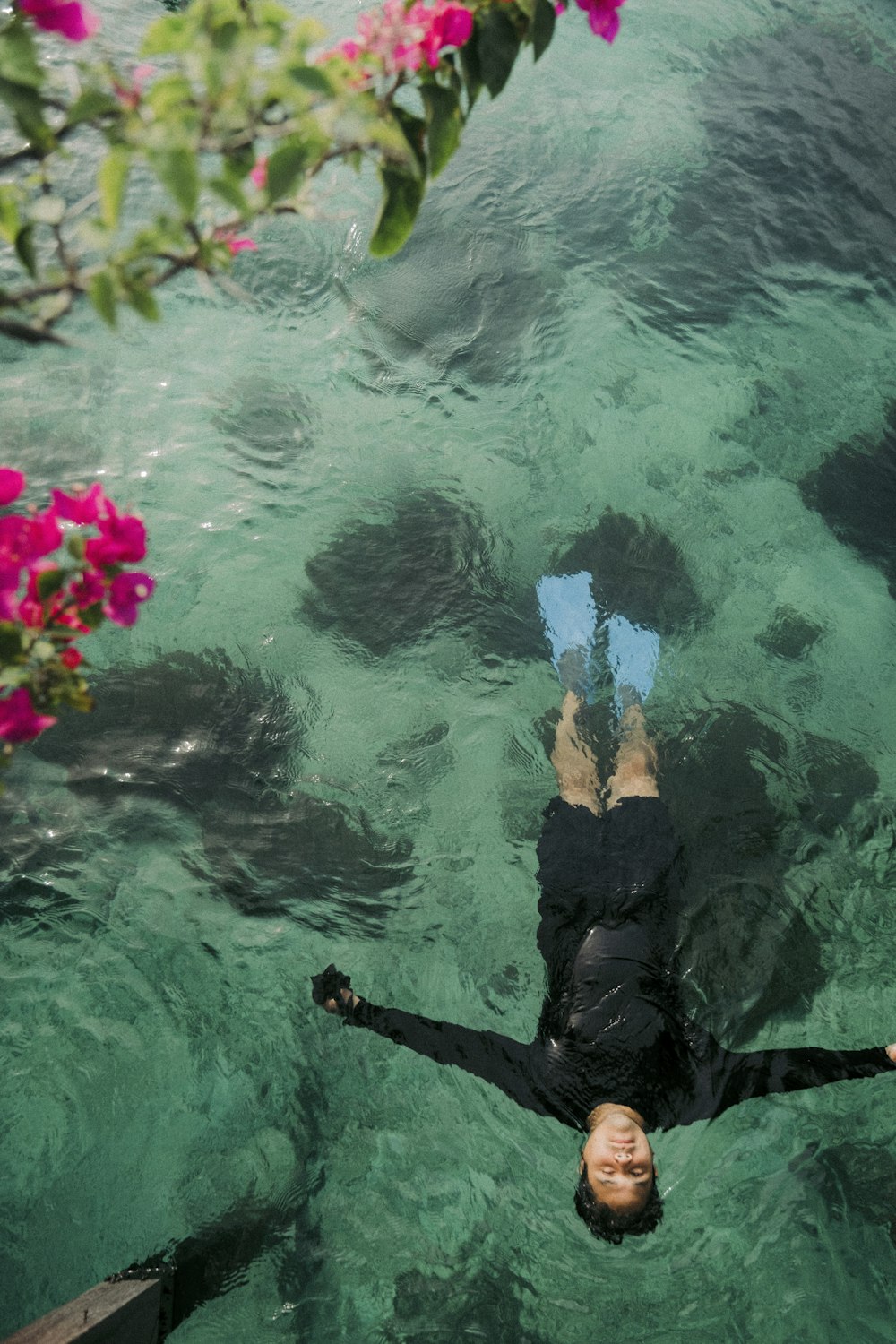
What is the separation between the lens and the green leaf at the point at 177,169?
128 cm

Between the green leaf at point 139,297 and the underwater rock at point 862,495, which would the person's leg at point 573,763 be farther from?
the green leaf at point 139,297

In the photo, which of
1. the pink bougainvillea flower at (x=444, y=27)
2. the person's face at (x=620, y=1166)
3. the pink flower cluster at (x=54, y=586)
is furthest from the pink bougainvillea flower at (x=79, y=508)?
the person's face at (x=620, y=1166)

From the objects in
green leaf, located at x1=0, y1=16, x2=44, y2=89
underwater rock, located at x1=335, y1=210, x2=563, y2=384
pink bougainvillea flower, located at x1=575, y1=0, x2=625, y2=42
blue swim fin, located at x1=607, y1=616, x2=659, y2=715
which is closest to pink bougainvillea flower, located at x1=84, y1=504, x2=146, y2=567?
green leaf, located at x1=0, y1=16, x2=44, y2=89

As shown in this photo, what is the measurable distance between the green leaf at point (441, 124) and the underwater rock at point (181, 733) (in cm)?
359

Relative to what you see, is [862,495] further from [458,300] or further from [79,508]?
[79,508]

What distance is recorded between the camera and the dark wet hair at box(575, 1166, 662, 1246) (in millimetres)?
3348

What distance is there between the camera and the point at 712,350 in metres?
7.04

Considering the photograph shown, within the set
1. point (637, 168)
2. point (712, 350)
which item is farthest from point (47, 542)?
point (637, 168)

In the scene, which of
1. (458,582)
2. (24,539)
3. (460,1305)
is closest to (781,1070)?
(460,1305)

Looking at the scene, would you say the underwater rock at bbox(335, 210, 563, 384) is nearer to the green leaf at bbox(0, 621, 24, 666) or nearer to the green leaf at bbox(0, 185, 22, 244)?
the green leaf at bbox(0, 185, 22, 244)

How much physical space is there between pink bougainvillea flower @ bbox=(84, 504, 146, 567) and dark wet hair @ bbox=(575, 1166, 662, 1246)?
282 centimetres

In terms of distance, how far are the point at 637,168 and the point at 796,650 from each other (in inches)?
193

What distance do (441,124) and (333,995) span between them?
3.01 meters

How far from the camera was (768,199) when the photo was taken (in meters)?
8.12
